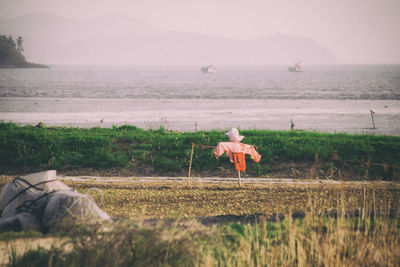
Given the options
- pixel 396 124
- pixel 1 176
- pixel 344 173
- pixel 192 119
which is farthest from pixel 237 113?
pixel 1 176

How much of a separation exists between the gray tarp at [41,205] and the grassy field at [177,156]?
15.9ft

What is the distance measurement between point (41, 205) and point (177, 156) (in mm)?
6670

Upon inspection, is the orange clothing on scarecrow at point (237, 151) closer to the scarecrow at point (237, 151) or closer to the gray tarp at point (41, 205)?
the scarecrow at point (237, 151)

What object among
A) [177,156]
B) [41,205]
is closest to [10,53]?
[177,156]

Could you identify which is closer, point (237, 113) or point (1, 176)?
point (1, 176)

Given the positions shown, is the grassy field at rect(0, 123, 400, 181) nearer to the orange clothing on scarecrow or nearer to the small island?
the orange clothing on scarecrow

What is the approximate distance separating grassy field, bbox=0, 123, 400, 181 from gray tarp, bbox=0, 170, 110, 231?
4832 millimetres

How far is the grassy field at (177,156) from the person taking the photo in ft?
36.0

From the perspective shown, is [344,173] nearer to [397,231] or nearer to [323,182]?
[323,182]

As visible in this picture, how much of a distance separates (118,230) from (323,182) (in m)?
6.92

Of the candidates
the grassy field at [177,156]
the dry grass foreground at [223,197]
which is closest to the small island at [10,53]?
the grassy field at [177,156]

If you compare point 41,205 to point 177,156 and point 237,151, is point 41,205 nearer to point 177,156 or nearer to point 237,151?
point 237,151

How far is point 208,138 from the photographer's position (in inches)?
522

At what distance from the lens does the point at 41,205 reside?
546 centimetres
